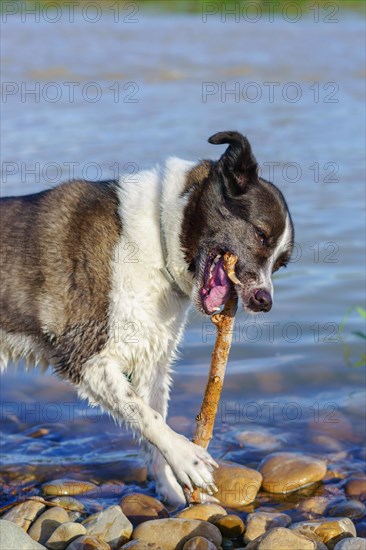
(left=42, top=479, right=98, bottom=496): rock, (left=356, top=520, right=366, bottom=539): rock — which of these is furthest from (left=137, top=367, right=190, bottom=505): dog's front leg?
(left=356, top=520, right=366, bottom=539): rock

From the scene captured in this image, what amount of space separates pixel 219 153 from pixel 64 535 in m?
6.82

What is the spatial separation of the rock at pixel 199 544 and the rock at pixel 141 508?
505 millimetres

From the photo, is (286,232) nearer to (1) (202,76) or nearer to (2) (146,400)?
(2) (146,400)

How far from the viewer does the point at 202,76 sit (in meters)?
15.6

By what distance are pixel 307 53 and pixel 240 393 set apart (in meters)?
12.3

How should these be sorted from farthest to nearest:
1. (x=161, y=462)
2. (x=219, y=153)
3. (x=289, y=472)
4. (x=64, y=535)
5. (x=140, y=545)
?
(x=219, y=153), (x=161, y=462), (x=289, y=472), (x=64, y=535), (x=140, y=545)

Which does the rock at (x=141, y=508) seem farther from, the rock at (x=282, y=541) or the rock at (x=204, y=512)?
the rock at (x=282, y=541)

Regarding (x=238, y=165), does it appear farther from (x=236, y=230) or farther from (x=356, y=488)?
(x=356, y=488)

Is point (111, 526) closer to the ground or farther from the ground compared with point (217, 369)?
closer to the ground

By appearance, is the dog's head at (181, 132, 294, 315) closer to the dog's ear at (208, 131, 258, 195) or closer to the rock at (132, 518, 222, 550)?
the dog's ear at (208, 131, 258, 195)

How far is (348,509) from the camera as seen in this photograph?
4504 mm

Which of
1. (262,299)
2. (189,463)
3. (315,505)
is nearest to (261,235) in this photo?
(262,299)

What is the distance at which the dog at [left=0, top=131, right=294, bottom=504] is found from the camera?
4.53m

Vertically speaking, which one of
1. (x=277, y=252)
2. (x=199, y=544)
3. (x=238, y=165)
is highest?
(x=238, y=165)
